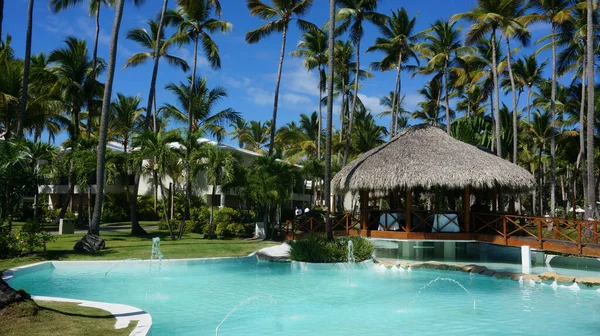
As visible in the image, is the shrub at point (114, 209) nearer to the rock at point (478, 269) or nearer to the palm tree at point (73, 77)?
the palm tree at point (73, 77)

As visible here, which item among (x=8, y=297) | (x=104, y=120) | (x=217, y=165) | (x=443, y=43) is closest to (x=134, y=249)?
(x=104, y=120)

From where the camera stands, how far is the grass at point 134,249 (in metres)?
13.4

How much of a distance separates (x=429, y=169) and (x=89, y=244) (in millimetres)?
11439

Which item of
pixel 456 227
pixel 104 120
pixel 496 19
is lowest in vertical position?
pixel 456 227

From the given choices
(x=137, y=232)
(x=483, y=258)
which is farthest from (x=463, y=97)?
(x=137, y=232)

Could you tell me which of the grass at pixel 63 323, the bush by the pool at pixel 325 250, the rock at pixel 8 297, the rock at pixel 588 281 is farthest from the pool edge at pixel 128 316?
A: the rock at pixel 588 281

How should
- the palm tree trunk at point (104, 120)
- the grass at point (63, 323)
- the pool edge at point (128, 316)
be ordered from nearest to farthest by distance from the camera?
the grass at point (63, 323)
the pool edge at point (128, 316)
the palm tree trunk at point (104, 120)

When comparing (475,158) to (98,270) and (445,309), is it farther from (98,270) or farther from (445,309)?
(98,270)

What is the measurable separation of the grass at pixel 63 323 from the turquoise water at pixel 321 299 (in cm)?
97

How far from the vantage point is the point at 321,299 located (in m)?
9.66

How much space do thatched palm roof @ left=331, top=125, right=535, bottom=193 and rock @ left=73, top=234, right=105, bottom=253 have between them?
8.53 metres

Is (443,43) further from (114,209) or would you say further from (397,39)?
(114,209)

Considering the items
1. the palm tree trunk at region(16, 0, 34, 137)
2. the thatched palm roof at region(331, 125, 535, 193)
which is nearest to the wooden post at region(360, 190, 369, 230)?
the thatched palm roof at region(331, 125, 535, 193)

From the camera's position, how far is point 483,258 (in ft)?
56.3
